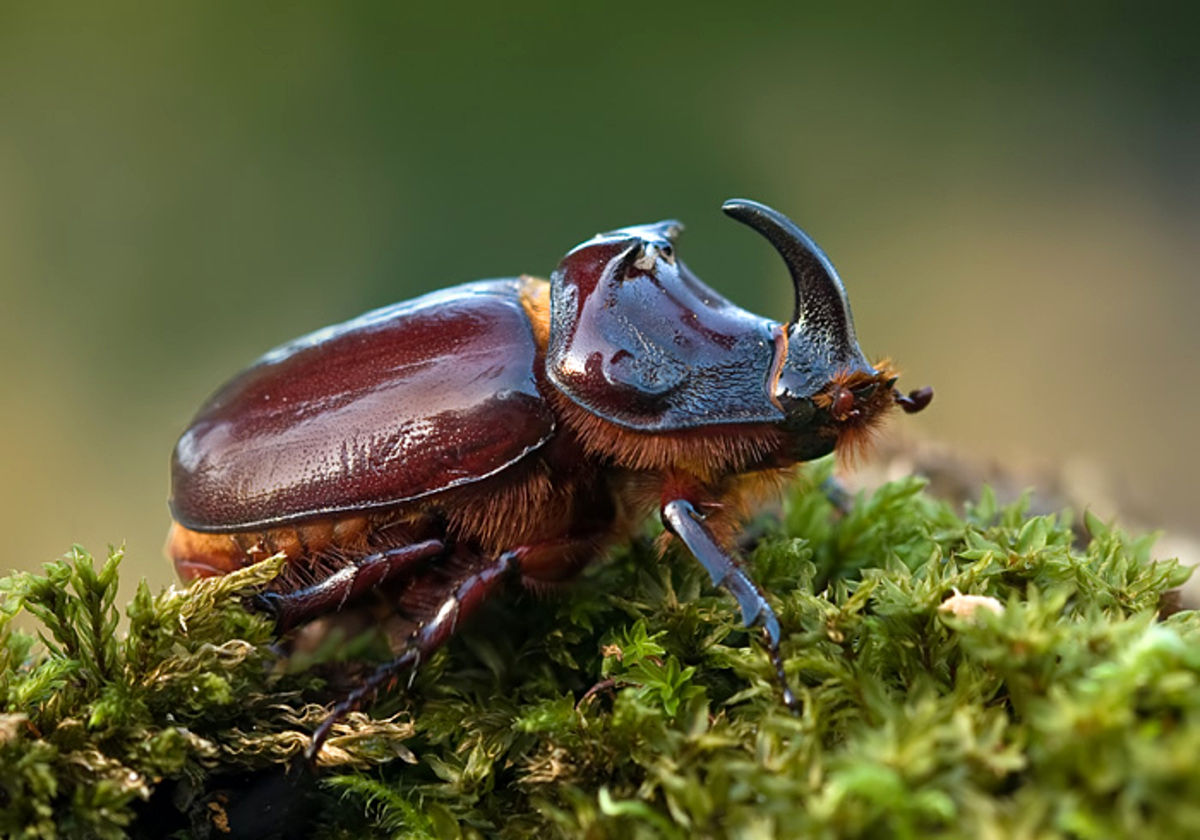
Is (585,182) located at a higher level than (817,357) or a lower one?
lower

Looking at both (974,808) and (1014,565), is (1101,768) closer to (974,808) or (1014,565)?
(974,808)

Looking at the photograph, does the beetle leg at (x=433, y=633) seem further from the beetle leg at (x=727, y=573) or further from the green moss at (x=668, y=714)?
the beetle leg at (x=727, y=573)

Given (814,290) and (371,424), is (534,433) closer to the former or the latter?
(371,424)

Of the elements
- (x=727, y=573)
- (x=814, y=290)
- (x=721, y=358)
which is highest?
(x=814, y=290)

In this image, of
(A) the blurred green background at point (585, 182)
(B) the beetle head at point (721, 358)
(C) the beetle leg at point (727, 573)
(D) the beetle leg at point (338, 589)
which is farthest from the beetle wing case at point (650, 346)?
(A) the blurred green background at point (585, 182)

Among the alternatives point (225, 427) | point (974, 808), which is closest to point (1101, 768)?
point (974, 808)

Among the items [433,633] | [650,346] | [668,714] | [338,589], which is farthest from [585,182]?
[668,714]
